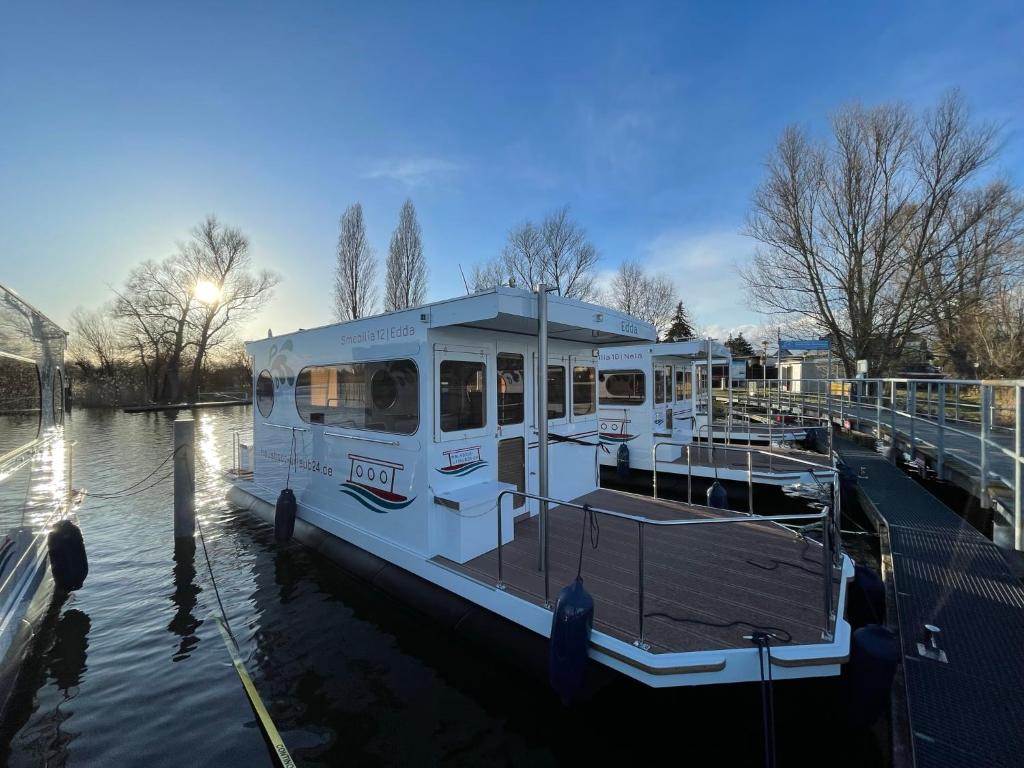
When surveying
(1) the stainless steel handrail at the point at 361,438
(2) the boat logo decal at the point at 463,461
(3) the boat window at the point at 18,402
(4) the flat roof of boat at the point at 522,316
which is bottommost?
(2) the boat logo decal at the point at 463,461

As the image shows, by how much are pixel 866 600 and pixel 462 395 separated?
13.0 ft

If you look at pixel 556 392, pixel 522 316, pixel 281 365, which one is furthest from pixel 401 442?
pixel 281 365

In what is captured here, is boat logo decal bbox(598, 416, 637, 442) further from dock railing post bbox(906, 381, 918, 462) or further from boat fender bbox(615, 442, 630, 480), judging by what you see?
dock railing post bbox(906, 381, 918, 462)

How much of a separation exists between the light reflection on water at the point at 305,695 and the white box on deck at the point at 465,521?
0.77 metres

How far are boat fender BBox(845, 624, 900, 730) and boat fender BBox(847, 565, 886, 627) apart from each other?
0.93 meters

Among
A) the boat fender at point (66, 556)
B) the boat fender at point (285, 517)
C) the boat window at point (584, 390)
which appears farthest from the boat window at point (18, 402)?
the boat window at point (584, 390)

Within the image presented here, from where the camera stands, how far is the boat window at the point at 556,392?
612cm

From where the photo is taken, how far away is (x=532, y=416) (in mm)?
5828

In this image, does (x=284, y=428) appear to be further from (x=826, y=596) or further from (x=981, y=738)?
(x=981, y=738)

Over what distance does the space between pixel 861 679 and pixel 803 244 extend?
19847 mm

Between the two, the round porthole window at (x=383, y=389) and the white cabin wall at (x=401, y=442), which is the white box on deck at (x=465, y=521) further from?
the round porthole window at (x=383, y=389)

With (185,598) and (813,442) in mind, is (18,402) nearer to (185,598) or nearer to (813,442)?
(185,598)

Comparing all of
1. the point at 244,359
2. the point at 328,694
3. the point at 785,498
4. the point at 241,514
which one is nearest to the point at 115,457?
the point at 241,514

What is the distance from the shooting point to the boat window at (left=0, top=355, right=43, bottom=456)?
404 cm
